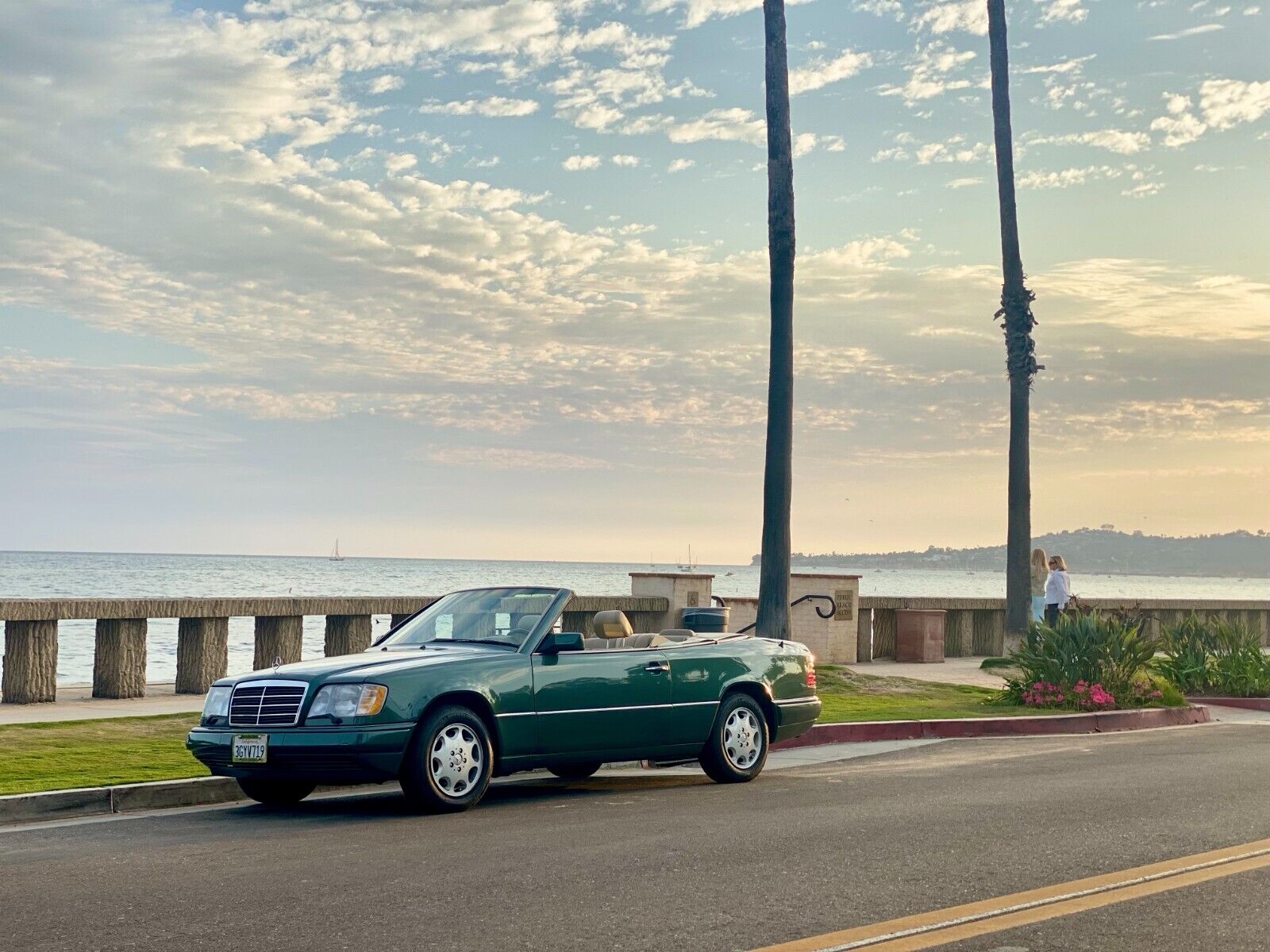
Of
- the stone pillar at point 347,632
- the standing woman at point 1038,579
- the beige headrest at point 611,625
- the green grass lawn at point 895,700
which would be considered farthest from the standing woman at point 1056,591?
the beige headrest at point 611,625

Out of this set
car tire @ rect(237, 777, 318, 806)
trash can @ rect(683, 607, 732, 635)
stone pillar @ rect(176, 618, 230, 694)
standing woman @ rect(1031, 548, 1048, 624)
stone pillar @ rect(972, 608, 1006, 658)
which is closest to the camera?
car tire @ rect(237, 777, 318, 806)

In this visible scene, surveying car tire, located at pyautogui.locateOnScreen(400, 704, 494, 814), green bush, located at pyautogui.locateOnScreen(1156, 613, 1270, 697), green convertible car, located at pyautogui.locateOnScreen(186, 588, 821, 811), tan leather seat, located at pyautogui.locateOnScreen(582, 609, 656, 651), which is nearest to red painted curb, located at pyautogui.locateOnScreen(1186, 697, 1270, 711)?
green bush, located at pyautogui.locateOnScreen(1156, 613, 1270, 697)

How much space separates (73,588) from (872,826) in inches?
3374

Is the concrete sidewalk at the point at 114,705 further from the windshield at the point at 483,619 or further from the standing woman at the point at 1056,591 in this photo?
the windshield at the point at 483,619

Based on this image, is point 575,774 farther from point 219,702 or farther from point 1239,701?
point 1239,701

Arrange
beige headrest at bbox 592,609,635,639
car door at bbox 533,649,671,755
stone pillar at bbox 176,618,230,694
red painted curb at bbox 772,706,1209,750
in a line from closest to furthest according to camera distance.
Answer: car door at bbox 533,649,671,755, beige headrest at bbox 592,609,635,639, red painted curb at bbox 772,706,1209,750, stone pillar at bbox 176,618,230,694

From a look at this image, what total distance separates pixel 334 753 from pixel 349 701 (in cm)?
35

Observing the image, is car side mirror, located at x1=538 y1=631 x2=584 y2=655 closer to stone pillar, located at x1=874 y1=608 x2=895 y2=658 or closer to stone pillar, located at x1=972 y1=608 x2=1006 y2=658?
stone pillar, located at x1=874 y1=608 x2=895 y2=658

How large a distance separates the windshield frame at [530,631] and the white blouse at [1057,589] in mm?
15497

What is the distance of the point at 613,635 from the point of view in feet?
36.9

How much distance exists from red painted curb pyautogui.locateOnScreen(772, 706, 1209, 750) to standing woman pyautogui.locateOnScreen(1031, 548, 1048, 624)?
7.79 metres

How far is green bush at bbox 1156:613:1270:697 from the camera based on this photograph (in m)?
20.9

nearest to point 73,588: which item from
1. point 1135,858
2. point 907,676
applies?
point 907,676

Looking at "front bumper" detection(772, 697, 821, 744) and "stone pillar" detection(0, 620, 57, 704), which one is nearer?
"front bumper" detection(772, 697, 821, 744)
